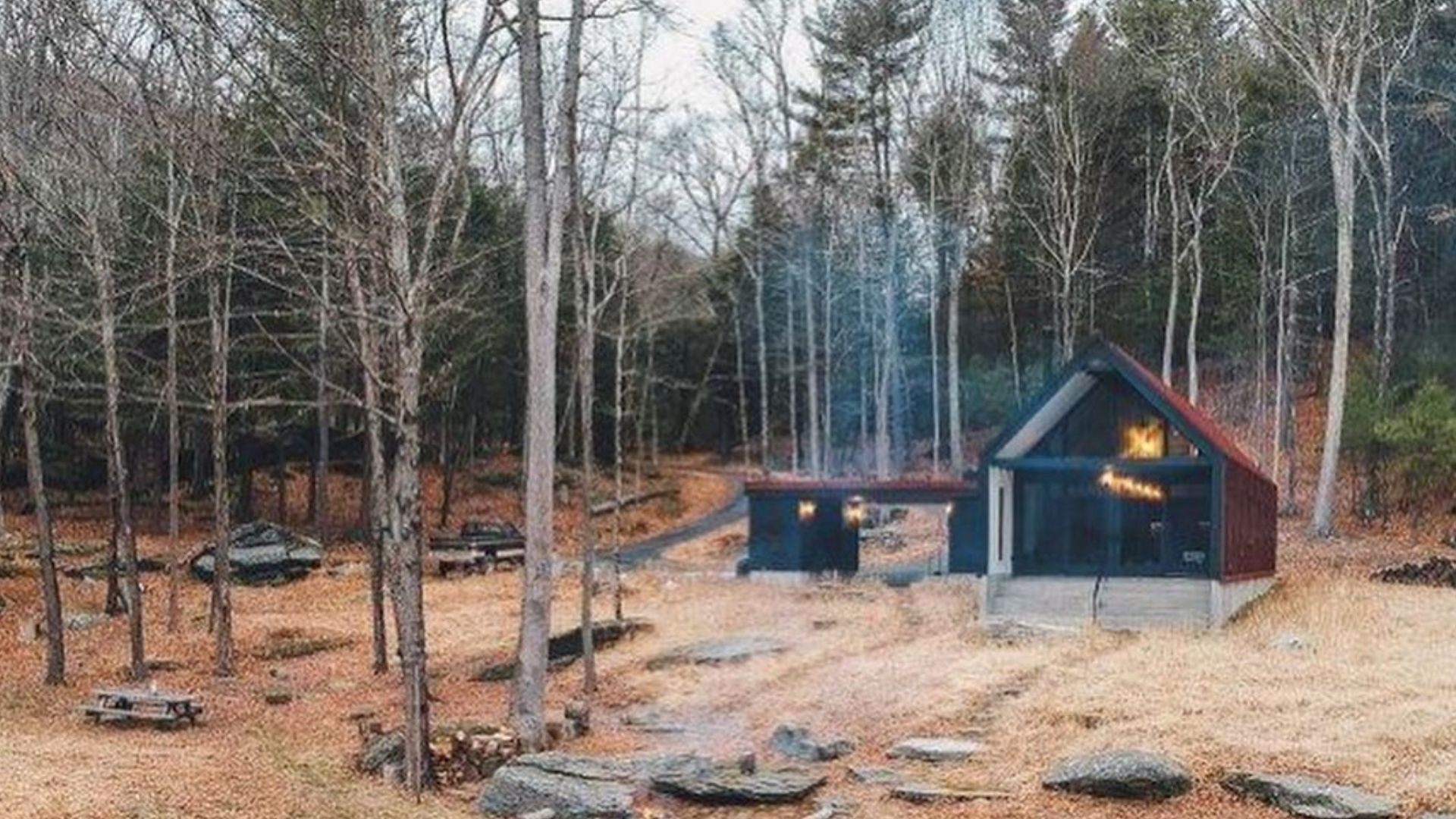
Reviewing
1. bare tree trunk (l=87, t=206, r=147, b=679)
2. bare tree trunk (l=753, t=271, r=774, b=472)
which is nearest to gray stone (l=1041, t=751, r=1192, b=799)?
bare tree trunk (l=87, t=206, r=147, b=679)

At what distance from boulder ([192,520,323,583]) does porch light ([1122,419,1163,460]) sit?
750 inches

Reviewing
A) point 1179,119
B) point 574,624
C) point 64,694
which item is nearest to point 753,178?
point 1179,119

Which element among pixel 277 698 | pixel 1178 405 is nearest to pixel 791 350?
pixel 1178 405

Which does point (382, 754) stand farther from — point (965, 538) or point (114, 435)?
point (965, 538)

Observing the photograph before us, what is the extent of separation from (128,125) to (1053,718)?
16.2m

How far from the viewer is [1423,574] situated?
82.0 ft

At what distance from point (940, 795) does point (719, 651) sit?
27.2 ft

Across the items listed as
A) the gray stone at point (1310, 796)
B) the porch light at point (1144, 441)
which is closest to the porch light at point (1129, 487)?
the porch light at point (1144, 441)

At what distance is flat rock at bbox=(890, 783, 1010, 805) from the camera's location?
1277 cm

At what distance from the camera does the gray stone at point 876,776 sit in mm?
13531

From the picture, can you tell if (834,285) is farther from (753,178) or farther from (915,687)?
(915,687)

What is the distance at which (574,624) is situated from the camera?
24.6 metres

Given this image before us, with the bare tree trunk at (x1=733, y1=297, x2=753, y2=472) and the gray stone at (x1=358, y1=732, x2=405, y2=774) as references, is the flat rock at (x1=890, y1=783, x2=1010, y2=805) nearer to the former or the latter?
the gray stone at (x1=358, y1=732, x2=405, y2=774)

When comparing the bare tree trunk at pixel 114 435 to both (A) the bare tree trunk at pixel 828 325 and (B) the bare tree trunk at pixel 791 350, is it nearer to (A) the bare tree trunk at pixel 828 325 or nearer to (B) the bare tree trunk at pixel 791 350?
(A) the bare tree trunk at pixel 828 325
